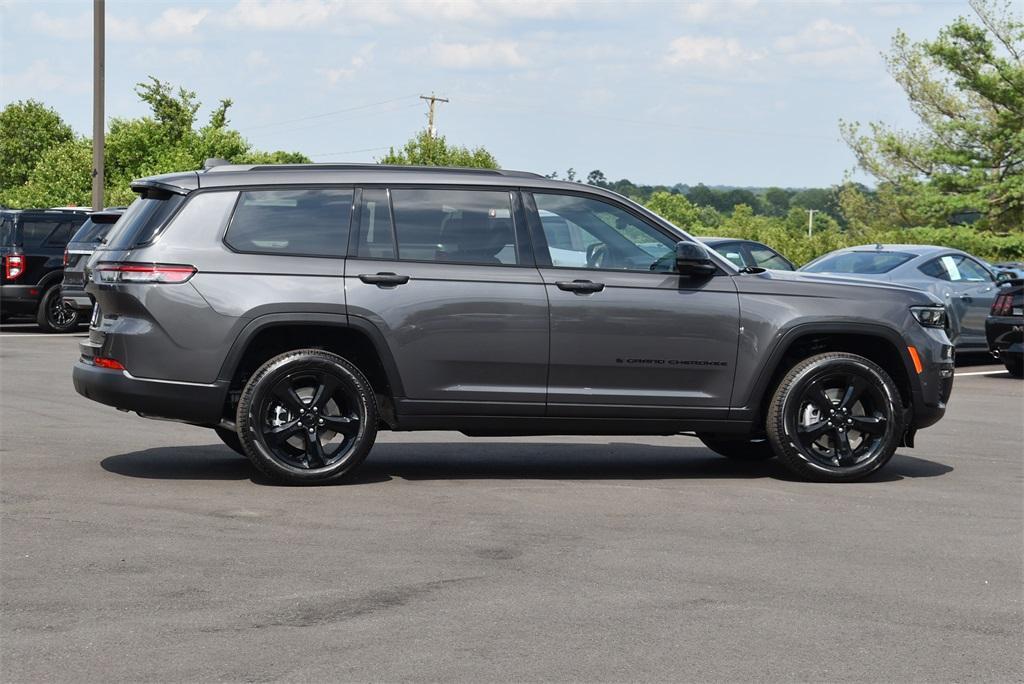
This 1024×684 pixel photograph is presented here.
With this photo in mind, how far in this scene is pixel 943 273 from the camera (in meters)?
18.6

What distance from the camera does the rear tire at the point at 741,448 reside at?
1016 centimetres

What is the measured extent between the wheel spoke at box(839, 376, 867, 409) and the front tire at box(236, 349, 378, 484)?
290 centimetres

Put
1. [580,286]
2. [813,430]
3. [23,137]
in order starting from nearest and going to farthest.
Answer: [580,286] < [813,430] < [23,137]

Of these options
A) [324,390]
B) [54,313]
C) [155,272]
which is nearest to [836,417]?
[324,390]

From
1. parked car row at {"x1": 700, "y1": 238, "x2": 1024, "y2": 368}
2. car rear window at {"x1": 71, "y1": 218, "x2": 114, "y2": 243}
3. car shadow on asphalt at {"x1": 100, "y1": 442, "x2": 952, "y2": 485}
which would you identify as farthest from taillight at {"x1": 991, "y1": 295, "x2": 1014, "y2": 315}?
car rear window at {"x1": 71, "y1": 218, "x2": 114, "y2": 243}

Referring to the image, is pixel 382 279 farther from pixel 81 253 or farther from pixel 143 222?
pixel 81 253

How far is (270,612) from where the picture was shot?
5598 mm

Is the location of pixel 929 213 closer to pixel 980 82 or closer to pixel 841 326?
pixel 980 82

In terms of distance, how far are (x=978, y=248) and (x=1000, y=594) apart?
1566 inches

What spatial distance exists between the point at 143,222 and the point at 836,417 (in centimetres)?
433

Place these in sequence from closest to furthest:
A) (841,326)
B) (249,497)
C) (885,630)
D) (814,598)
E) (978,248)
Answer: (885,630) < (814,598) < (249,497) < (841,326) < (978,248)

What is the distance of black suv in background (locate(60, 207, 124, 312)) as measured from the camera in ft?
68.2

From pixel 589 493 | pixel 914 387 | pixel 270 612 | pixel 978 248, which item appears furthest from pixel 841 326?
pixel 978 248

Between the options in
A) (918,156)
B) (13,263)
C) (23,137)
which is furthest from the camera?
(23,137)
